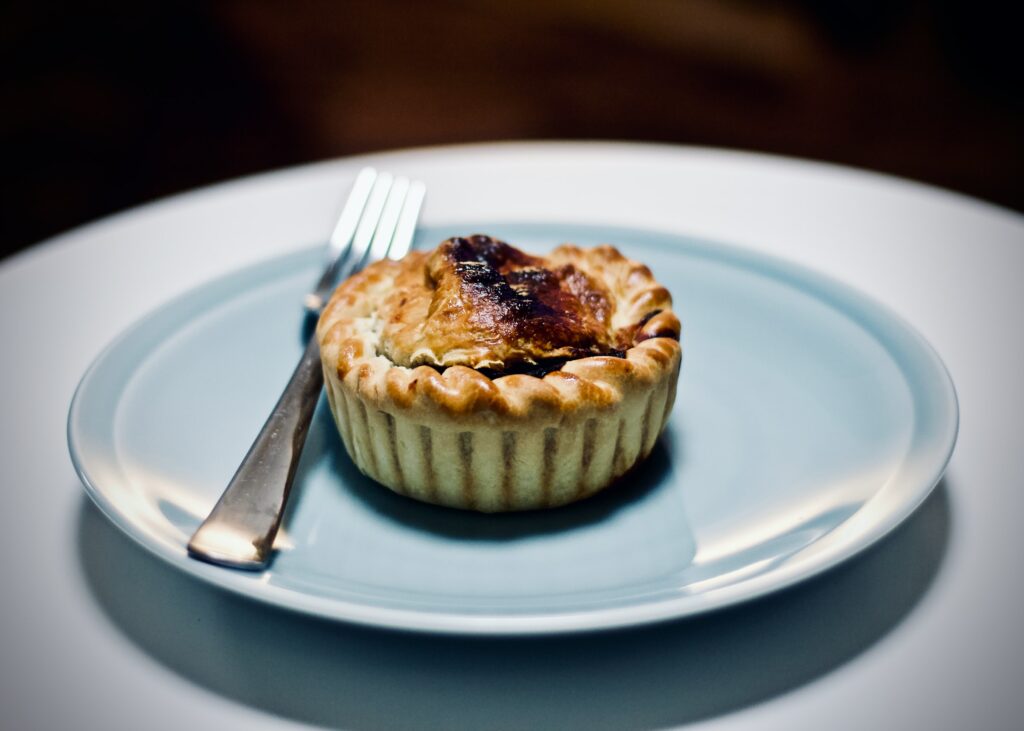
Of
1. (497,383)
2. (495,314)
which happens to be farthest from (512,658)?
(495,314)

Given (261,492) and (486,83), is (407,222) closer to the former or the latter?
(261,492)

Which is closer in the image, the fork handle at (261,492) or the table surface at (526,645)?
the table surface at (526,645)

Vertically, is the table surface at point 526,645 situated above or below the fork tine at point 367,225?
below

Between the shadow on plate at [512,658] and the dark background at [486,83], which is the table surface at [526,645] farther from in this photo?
the dark background at [486,83]

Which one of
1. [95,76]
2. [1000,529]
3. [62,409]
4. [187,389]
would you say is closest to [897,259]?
[1000,529]

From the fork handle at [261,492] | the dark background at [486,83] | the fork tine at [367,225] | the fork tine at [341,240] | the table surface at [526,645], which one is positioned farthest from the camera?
the dark background at [486,83]

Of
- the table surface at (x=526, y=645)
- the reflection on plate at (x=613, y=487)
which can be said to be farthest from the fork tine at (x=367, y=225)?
the table surface at (x=526, y=645)

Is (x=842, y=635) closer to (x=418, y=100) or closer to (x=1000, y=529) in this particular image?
(x=1000, y=529)
